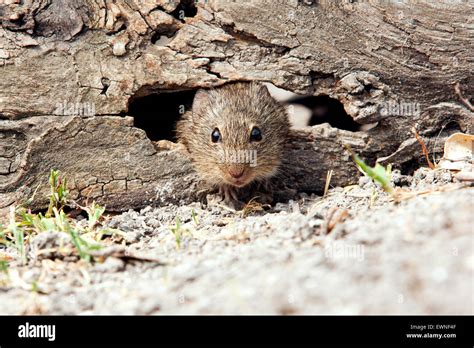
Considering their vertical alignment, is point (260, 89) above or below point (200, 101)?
above

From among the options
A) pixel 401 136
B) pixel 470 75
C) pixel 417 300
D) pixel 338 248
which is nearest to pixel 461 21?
pixel 470 75

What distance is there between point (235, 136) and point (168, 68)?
Result: 0.91 m

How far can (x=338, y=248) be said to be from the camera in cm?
351

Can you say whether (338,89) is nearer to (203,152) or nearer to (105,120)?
(203,152)

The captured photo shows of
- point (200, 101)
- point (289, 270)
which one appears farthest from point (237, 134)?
point (289, 270)

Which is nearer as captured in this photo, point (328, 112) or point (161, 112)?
point (161, 112)

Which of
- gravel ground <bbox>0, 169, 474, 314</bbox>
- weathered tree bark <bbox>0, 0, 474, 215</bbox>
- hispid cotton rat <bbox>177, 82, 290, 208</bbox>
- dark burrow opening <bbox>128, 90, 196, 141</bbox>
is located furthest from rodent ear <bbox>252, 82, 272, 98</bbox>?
gravel ground <bbox>0, 169, 474, 314</bbox>

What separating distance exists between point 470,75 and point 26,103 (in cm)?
418

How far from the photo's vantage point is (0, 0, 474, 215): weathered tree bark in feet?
17.7

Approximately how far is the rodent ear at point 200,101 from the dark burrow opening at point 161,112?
1.32 ft

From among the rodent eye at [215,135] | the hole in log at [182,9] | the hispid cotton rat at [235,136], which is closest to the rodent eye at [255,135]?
the hispid cotton rat at [235,136]

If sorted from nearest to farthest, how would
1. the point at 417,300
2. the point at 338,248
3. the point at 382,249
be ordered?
the point at 417,300 < the point at 382,249 < the point at 338,248

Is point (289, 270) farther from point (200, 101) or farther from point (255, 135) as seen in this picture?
point (200, 101)

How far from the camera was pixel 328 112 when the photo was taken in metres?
7.41
